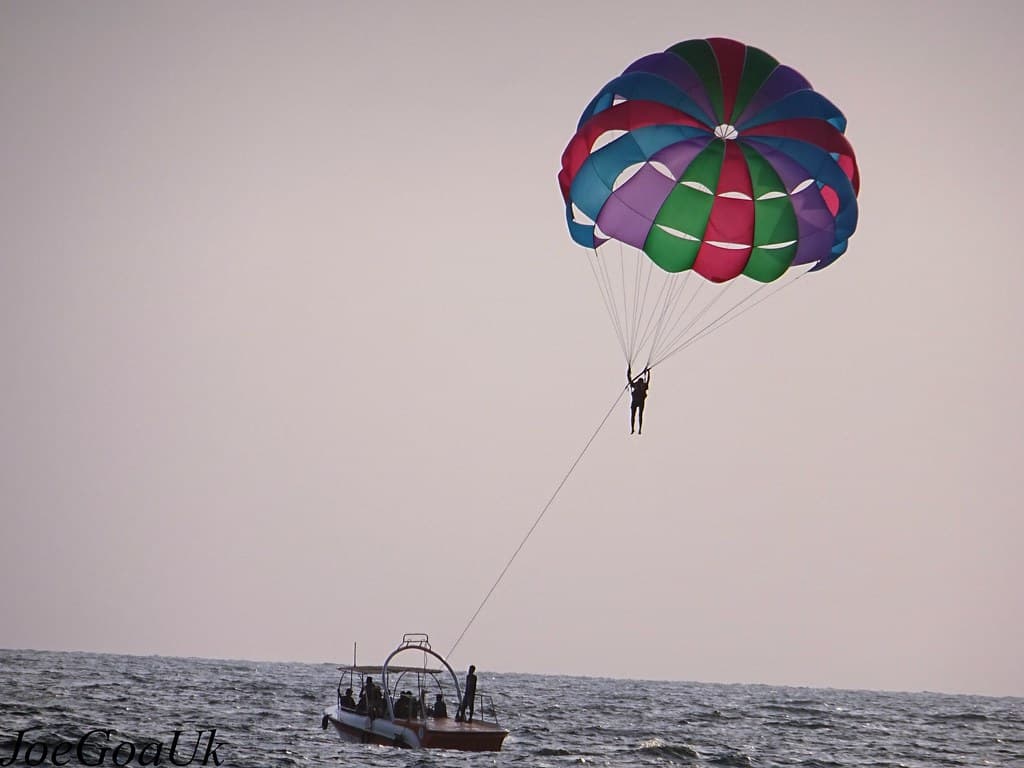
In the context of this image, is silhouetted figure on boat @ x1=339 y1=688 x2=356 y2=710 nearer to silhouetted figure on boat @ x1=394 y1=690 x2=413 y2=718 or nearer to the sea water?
the sea water

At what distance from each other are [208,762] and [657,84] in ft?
58.5

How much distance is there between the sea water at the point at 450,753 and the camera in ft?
108

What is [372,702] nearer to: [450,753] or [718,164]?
[450,753]

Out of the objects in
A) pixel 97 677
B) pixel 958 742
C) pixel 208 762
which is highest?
pixel 97 677

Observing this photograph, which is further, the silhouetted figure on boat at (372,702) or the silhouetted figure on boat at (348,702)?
the silhouetted figure on boat at (348,702)

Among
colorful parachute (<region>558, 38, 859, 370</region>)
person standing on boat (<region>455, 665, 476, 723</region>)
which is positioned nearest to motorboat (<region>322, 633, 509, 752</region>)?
person standing on boat (<region>455, 665, 476, 723</region>)

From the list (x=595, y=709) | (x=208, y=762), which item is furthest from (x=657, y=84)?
(x=595, y=709)

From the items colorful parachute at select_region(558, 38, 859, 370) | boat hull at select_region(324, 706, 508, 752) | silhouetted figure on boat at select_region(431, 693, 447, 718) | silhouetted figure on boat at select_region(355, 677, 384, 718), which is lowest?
boat hull at select_region(324, 706, 508, 752)

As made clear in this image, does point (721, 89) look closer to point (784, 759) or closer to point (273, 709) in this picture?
point (784, 759)

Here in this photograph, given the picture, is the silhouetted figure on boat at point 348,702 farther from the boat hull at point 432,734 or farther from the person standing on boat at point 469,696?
the person standing on boat at point 469,696

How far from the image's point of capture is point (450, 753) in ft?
115

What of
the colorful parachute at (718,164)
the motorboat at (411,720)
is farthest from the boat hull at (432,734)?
the colorful parachute at (718,164)

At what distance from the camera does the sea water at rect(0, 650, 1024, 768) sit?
108ft

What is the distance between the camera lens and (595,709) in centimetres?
6309
